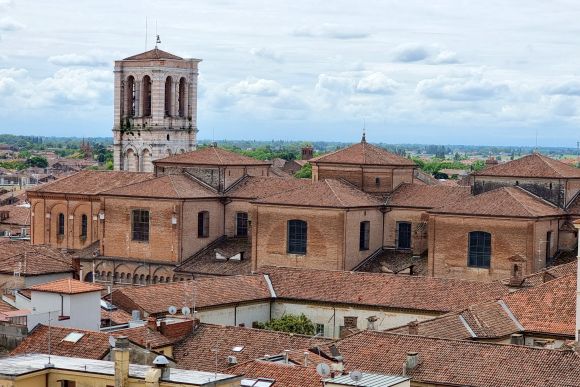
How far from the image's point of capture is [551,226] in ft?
185

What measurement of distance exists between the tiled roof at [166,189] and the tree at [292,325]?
12901 millimetres

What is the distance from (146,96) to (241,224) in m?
19.4

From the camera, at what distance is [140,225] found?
63.7 m

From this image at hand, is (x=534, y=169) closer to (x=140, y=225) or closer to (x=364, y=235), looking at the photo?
(x=364, y=235)

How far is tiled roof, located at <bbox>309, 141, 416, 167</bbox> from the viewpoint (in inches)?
2446

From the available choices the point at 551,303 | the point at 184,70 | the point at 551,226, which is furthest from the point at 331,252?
the point at 184,70

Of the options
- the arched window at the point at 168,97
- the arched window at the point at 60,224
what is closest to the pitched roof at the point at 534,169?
the arched window at the point at 60,224

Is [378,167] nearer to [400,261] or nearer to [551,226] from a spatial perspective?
[400,261]

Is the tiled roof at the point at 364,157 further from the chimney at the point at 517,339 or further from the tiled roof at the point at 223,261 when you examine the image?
the chimney at the point at 517,339

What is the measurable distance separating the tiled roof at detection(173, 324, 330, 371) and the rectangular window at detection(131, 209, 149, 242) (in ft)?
69.7

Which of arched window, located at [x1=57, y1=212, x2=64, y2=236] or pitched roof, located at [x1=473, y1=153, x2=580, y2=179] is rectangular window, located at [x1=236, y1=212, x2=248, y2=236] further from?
pitched roof, located at [x1=473, y1=153, x2=580, y2=179]

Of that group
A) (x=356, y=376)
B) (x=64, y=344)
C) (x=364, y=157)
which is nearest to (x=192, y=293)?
(x=64, y=344)

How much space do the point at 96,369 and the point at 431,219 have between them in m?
28.0

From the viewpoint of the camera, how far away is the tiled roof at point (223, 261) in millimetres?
60469
